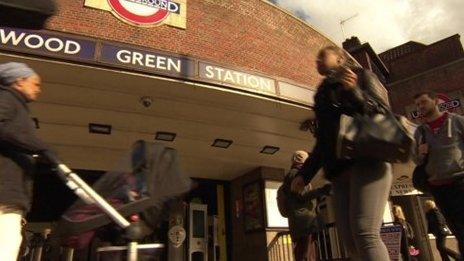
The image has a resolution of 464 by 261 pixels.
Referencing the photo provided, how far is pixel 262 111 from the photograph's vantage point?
8.59 meters

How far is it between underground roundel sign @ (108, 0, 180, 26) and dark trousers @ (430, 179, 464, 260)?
6.23 metres

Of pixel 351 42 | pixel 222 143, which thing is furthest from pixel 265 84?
pixel 351 42

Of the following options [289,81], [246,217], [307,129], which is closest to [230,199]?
[246,217]

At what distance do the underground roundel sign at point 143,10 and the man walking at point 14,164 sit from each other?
5.28m

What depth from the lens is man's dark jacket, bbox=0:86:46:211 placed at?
2.56 metres

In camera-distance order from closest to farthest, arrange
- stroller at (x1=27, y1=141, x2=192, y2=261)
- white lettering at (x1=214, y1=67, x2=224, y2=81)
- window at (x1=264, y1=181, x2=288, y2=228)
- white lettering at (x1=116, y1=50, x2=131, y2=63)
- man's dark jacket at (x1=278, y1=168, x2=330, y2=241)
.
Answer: stroller at (x1=27, y1=141, x2=192, y2=261) < man's dark jacket at (x1=278, y1=168, x2=330, y2=241) < white lettering at (x1=116, y1=50, x2=131, y2=63) < white lettering at (x1=214, y1=67, x2=224, y2=81) < window at (x1=264, y1=181, x2=288, y2=228)

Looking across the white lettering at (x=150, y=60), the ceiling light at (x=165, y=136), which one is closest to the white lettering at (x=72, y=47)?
the white lettering at (x=150, y=60)

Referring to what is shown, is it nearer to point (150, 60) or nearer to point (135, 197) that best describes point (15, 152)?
point (135, 197)

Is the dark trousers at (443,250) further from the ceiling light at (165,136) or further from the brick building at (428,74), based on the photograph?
the brick building at (428,74)

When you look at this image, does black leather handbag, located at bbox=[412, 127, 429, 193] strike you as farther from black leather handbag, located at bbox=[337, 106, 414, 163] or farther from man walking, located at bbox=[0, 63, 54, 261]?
man walking, located at bbox=[0, 63, 54, 261]

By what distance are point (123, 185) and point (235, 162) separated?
8380 millimetres

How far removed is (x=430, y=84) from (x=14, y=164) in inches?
967

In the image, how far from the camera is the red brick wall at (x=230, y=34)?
7.43 m

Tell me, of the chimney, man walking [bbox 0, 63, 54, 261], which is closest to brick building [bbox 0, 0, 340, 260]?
man walking [bbox 0, 63, 54, 261]
